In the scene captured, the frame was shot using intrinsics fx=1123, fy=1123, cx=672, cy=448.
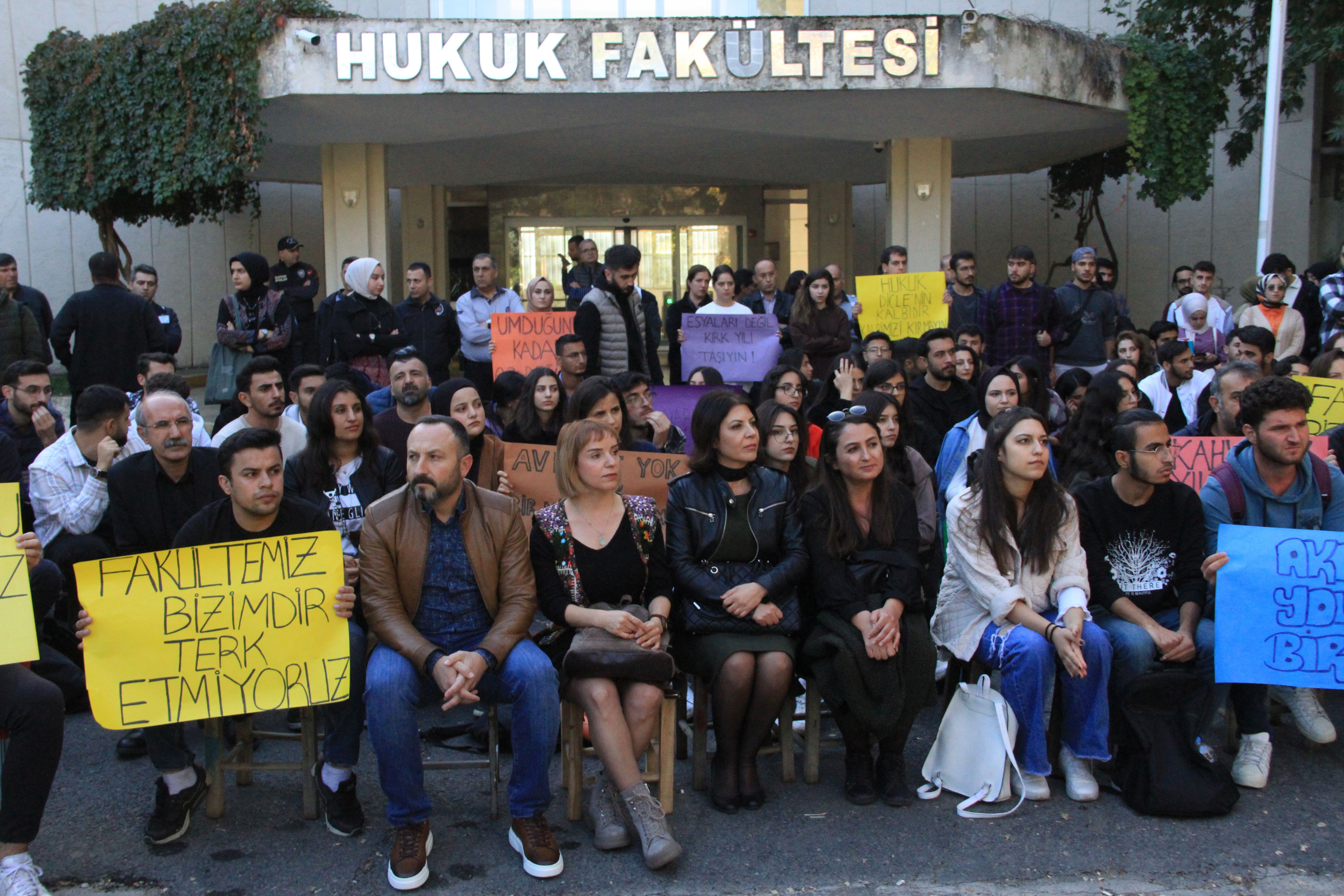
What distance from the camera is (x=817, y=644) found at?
14.1 feet

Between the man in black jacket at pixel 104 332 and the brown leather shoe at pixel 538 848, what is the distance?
225 inches

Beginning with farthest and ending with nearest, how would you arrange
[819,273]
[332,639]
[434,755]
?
[819,273]
[434,755]
[332,639]

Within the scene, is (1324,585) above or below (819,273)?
below

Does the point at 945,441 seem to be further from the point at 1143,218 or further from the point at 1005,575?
the point at 1143,218

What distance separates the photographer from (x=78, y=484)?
508 centimetres

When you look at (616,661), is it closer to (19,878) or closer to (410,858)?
(410,858)

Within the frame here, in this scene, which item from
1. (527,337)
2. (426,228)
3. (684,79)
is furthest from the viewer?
(426,228)

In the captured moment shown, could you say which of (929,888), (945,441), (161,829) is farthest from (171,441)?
(945,441)

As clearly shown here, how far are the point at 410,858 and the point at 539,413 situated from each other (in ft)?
9.35

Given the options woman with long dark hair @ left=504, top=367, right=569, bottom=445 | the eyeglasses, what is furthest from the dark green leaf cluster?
the eyeglasses

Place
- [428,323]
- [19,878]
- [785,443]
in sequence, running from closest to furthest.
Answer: [19,878], [785,443], [428,323]

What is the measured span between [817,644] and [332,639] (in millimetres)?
1783

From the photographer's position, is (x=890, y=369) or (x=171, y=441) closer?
(x=171, y=441)

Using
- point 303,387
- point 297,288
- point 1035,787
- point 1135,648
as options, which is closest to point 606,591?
point 1035,787
